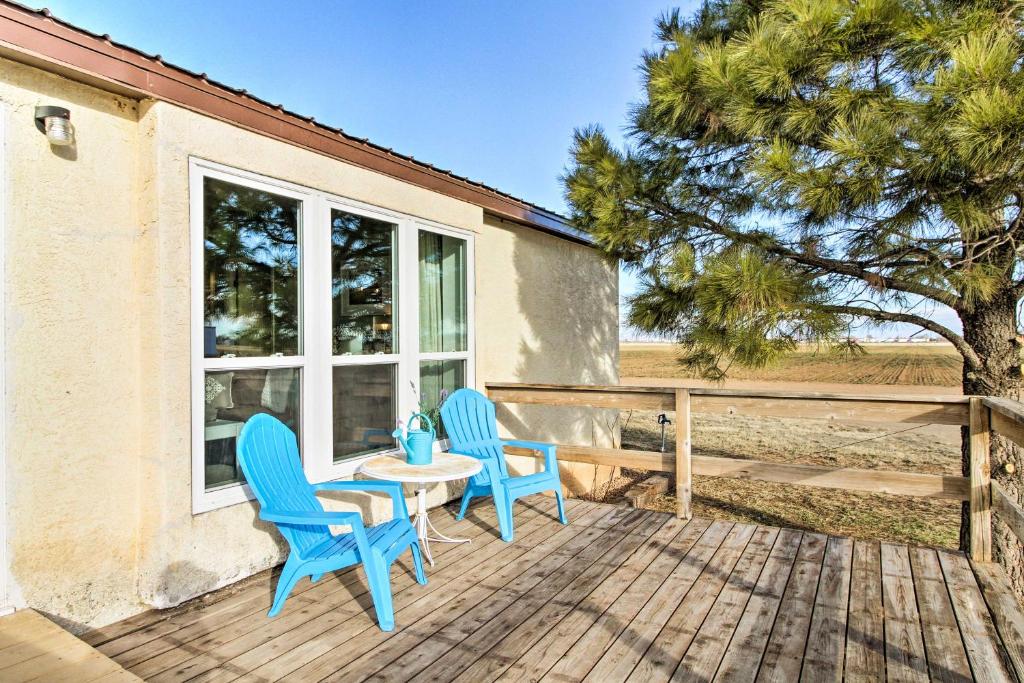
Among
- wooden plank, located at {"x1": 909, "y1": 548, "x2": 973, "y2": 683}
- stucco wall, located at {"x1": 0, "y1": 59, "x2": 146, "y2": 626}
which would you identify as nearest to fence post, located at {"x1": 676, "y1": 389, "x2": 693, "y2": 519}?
wooden plank, located at {"x1": 909, "y1": 548, "x2": 973, "y2": 683}

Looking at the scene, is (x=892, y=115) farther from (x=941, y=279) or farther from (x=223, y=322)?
(x=223, y=322)

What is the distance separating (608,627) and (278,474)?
1.65 m

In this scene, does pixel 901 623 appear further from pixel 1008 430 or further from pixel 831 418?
pixel 831 418

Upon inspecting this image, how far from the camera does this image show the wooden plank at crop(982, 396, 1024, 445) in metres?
2.48

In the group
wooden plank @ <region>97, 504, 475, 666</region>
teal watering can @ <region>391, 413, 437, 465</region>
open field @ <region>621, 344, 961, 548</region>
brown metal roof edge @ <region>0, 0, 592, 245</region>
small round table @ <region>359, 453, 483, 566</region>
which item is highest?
brown metal roof edge @ <region>0, 0, 592, 245</region>

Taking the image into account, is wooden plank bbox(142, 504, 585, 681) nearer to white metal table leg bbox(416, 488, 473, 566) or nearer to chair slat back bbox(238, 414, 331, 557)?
white metal table leg bbox(416, 488, 473, 566)

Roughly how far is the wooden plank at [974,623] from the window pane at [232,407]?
10.6 feet

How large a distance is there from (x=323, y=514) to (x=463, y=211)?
2.83 meters

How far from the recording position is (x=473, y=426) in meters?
4.25

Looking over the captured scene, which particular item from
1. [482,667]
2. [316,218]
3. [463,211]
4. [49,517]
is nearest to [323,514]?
[482,667]

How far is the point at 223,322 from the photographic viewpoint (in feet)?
9.59

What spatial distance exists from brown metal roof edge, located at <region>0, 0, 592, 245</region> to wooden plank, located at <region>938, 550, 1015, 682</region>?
382 centimetres

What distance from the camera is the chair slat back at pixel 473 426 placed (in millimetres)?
4070

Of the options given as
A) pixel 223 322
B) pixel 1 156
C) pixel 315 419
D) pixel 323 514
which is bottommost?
pixel 323 514
